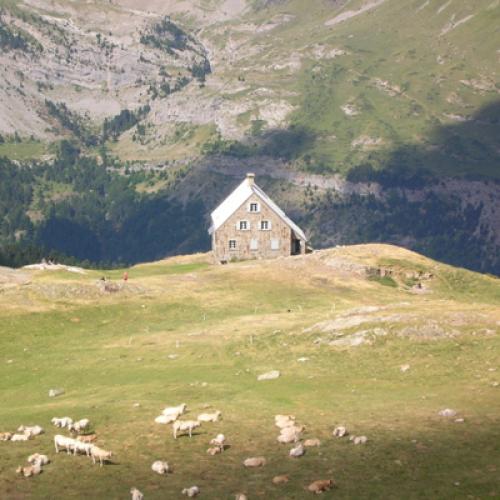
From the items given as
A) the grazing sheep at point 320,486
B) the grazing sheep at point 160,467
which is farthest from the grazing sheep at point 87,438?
the grazing sheep at point 320,486

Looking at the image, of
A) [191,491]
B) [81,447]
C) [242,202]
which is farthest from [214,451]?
[242,202]

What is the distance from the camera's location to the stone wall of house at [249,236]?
140 metres

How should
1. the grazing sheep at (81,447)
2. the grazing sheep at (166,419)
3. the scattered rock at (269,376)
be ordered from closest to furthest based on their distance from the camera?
the grazing sheep at (81,447)
the grazing sheep at (166,419)
the scattered rock at (269,376)

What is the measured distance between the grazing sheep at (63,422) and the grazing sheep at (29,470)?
713 cm

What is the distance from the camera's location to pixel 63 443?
38344mm

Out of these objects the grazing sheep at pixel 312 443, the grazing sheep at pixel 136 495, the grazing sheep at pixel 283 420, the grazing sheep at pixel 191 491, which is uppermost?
the grazing sheep at pixel 136 495

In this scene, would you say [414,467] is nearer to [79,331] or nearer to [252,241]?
[79,331]

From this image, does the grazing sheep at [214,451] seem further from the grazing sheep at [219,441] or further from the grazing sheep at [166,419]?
the grazing sheep at [166,419]

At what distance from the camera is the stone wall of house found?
13950 cm

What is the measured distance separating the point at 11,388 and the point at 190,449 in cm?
2413

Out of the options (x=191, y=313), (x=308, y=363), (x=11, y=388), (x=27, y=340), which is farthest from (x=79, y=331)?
(x=308, y=363)

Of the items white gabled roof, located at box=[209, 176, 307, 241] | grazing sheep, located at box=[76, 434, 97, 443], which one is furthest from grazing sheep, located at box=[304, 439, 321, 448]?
white gabled roof, located at box=[209, 176, 307, 241]

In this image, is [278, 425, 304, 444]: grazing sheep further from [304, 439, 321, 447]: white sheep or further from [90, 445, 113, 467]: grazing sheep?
[90, 445, 113, 467]: grazing sheep

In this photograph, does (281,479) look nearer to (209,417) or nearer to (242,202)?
(209,417)
